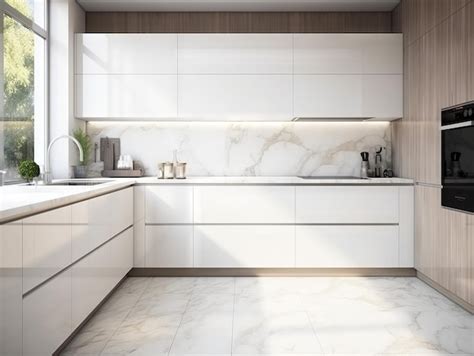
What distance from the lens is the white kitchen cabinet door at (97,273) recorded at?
2656 millimetres

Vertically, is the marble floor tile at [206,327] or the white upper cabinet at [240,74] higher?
the white upper cabinet at [240,74]

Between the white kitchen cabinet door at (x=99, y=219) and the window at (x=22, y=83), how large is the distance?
2.71 feet

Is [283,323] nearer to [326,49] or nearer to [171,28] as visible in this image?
[326,49]

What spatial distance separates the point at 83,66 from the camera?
4379 millimetres

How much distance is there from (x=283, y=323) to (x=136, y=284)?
4.85 feet

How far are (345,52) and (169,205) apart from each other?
2.09 m

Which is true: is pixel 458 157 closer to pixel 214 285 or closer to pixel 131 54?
pixel 214 285

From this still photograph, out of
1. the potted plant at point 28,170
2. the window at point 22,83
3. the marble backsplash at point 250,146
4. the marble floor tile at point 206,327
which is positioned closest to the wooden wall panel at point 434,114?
the marble backsplash at point 250,146

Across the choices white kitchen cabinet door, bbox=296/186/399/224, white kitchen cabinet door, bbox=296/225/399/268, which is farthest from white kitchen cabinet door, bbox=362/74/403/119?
white kitchen cabinet door, bbox=296/225/399/268

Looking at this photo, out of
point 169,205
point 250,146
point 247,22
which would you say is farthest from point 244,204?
point 247,22

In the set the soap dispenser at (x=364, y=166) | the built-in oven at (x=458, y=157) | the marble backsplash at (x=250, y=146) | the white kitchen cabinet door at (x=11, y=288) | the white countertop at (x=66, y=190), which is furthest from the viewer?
the marble backsplash at (x=250, y=146)

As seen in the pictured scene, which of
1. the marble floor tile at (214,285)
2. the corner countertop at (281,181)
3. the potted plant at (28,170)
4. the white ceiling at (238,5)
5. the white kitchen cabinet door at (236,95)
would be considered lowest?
the marble floor tile at (214,285)

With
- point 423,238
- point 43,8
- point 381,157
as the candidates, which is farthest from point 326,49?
point 43,8

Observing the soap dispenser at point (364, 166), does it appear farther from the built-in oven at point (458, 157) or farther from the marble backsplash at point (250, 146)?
the built-in oven at point (458, 157)
